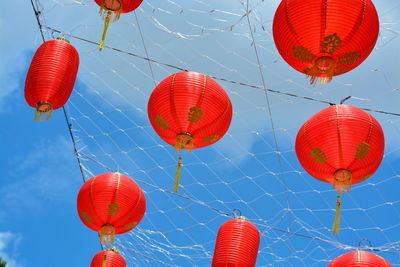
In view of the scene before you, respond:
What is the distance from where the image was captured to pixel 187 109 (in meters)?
4.31

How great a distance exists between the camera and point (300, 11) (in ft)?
12.1

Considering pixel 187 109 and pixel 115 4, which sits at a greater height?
pixel 115 4

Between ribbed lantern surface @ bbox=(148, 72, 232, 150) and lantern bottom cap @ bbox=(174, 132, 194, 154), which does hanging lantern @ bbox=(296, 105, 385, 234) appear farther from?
lantern bottom cap @ bbox=(174, 132, 194, 154)

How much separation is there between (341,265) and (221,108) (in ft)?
6.13

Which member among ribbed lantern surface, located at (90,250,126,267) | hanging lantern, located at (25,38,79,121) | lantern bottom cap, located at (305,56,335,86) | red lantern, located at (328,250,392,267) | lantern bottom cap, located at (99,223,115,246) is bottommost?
red lantern, located at (328,250,392,267)

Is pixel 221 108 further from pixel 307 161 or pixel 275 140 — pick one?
pixel 275 140

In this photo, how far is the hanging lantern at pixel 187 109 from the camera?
14.2ft

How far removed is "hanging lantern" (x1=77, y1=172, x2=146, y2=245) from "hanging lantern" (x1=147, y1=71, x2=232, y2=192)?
3.62 ft

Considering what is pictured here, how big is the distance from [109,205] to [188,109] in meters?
1.46

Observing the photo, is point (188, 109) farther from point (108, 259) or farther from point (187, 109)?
point (108, 259)

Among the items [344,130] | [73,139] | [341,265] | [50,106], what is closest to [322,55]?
[344,130]

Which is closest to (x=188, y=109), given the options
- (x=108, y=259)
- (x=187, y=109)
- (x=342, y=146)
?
(x=187, y=109)

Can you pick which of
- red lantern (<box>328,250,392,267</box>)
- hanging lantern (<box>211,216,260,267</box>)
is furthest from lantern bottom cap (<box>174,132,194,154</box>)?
red lantern (<box>328,250,392,267</box>)

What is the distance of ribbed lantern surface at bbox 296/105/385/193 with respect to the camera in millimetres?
4020
